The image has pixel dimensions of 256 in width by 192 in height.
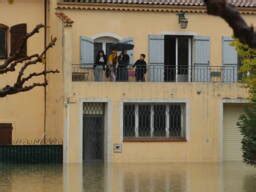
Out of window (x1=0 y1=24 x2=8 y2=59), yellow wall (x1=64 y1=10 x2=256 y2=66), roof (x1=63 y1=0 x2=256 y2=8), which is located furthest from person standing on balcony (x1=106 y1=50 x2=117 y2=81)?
window (x1=0 y1=24 x2=8 y2=59)

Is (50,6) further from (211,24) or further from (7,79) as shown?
(211,24)

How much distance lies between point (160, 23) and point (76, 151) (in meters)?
7.47

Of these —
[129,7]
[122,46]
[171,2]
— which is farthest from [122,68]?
[171,2]

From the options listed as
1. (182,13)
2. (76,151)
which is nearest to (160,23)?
(182,13)

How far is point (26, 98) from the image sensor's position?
4125 centimetres

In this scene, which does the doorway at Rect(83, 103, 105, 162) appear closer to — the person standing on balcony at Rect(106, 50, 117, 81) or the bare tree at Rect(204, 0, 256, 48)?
the person standing on balcony at Rect(106, 50, 117, 81)

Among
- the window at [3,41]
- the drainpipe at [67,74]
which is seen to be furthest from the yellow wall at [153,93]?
the window at [3,41]

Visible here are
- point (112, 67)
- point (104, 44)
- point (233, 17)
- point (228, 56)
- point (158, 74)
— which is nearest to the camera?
point (233, 17)

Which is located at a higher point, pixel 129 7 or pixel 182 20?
pixel 129 7

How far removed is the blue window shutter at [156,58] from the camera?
133ft

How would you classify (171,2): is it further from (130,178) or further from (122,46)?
(130,178)

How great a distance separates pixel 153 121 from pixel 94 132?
2729 mm

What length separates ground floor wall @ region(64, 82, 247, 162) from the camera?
126 feet

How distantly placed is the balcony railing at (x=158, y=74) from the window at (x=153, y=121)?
4.25 ft
